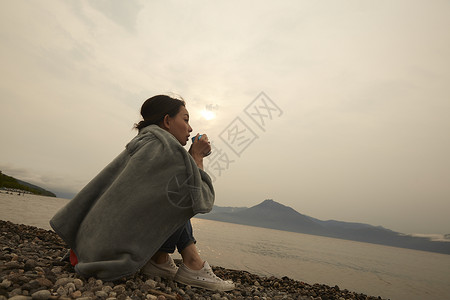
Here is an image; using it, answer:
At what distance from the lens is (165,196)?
2420mm

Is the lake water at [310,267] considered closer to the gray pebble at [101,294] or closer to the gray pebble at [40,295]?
the gray pebble at [101,294]

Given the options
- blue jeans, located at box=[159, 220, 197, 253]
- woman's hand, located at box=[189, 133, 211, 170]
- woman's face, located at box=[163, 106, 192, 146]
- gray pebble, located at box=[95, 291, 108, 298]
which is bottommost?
gray pebble, located at box=[95, 291, 108, 298]

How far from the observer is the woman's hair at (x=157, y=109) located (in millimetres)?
3027

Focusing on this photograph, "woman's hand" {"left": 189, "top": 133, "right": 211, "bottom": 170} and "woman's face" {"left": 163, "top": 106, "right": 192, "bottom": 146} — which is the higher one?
"woman's face" {"left": 163, "top": 106, "right": 192, "bottom": 146}

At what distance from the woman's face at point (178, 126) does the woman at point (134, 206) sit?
0.33 metres

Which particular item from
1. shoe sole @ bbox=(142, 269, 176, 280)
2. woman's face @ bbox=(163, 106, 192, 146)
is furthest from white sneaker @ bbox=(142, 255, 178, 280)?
woman's face @ bbox=(163, 106, 192, 146)

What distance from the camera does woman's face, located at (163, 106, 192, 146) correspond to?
3003 mm

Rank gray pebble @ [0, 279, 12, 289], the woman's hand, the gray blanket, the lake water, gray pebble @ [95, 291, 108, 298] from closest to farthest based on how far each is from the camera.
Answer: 1. gray pebble @ [0, 279, 12, 289]
2. gray pebble @ [95, 291, 108, 298]
3. the gray blanket
4. the woman's hand
5. the lake water

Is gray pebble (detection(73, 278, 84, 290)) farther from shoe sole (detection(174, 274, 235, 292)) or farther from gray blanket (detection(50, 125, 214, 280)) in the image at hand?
shoe sole (detection(174, 274, 235, 292))

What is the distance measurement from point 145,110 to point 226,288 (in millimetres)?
2341

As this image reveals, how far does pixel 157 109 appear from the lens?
304 cm

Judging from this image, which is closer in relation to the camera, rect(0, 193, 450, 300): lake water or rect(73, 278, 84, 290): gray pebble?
rect(73, 278, 84, 290): gray pebble

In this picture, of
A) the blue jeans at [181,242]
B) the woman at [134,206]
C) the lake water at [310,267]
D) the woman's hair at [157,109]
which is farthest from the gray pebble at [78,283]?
the lake water at [310,267]

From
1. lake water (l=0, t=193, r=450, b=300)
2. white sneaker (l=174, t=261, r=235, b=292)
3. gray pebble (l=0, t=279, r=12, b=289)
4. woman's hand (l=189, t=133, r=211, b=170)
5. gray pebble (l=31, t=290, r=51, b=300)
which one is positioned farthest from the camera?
lake water (l=0, t=193, r=450, b=300)
